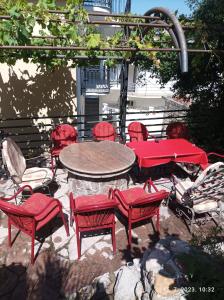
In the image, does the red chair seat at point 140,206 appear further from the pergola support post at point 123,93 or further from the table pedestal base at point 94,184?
the pergola support post at point 123,93

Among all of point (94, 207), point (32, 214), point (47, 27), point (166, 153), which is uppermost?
point (47, 27)

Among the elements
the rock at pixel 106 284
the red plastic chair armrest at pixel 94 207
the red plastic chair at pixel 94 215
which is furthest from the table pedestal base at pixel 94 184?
the rock at pixel 106 284

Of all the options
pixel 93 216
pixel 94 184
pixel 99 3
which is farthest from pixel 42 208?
pixel 99 3

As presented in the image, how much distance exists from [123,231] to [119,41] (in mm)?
3827

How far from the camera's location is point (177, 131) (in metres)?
7.17

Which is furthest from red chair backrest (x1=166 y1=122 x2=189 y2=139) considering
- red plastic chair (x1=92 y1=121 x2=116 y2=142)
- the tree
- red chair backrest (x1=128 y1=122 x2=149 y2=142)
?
red plastic chair (x1=92 y1=121 x2=116 y2=142)

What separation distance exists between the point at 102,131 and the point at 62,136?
3.47 ft

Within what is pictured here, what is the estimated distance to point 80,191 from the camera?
537 cm

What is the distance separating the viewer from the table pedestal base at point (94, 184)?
518 centimetres

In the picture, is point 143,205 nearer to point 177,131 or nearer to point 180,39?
point 180,39

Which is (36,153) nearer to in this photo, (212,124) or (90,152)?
(90,152)

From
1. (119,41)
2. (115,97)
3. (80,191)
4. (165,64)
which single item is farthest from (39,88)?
(115,97)

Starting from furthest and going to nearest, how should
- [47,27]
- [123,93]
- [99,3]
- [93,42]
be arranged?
1. [99,3]
2. [123,93]
3. [47,27]
4. [93,42]

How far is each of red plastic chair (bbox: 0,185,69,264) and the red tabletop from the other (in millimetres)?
2067
